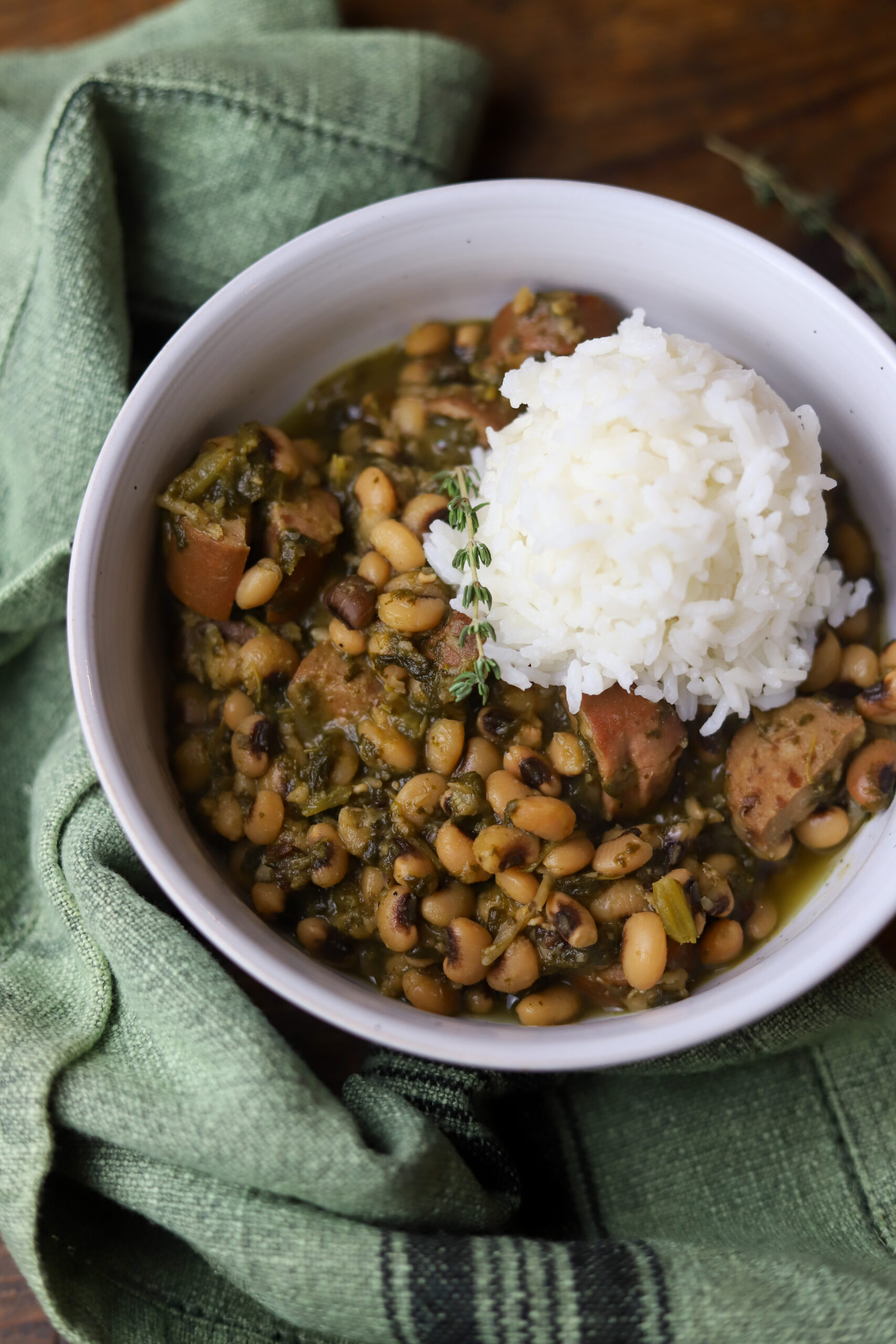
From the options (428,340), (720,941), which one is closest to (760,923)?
(720,941)

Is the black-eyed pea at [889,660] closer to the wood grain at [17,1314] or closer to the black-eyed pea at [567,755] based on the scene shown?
the black-eyed pea at [567,755]

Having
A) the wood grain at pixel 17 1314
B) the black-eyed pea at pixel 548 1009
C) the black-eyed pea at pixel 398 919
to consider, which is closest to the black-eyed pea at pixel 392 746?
the black-eyed pea at pixel 398 919

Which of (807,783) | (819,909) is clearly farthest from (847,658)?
(819,909)

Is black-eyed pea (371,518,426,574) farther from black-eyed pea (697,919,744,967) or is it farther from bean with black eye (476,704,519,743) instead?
black-eyed pea (697,919,744,967)

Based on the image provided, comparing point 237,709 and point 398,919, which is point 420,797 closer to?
point 398,919

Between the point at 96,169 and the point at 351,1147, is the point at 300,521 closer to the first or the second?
the point at 96,169

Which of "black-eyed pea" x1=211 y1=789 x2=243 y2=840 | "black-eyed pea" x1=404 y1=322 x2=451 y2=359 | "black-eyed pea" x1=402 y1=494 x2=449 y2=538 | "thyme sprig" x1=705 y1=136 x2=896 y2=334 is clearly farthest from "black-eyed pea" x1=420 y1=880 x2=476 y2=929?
"thyme sprig" x1=705 y1=136 x2=896 y2=334
